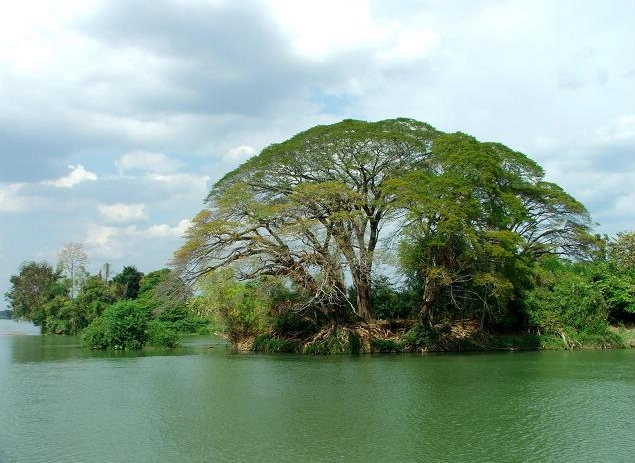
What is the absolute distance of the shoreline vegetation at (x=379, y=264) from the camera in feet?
82.3

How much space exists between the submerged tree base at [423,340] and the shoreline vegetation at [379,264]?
6 centimetres

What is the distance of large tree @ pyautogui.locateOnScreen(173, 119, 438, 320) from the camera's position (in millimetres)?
25500

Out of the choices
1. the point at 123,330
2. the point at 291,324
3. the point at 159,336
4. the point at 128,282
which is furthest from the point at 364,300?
the point at 128,282

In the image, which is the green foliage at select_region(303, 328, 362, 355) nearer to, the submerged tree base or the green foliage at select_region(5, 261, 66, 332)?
the submerged tree base

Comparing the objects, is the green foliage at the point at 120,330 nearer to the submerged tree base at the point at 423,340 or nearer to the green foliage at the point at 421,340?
the submerged tree base at the point at 423,340

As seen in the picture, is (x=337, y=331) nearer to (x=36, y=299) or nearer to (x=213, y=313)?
(x=213, y=313)

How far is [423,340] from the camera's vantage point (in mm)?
26719

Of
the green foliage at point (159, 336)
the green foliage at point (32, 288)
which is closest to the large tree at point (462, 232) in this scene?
the green foliage at point (159, 336)

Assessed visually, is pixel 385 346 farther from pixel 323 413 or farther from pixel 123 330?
pixel 323 413

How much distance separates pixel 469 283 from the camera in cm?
2689

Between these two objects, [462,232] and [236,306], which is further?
[236,306]

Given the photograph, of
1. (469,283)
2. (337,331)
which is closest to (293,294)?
(337,331)

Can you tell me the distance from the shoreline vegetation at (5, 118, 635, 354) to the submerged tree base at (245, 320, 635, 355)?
6 cm

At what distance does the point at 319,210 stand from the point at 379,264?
3558 millimetres
